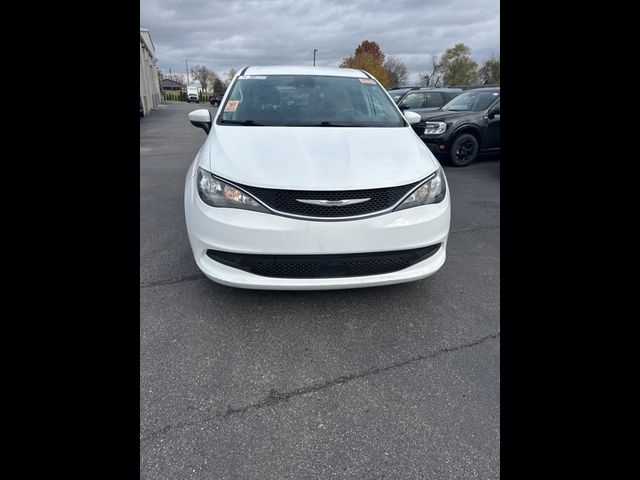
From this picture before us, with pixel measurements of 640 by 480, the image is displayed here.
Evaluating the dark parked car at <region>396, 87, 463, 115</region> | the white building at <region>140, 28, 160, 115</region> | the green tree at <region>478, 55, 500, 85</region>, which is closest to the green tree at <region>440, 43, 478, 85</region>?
the green tree at <region>478, 55, 500, 85</region>

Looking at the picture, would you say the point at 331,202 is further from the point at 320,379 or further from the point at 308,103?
the point at 308,103

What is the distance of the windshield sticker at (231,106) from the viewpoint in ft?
10.3

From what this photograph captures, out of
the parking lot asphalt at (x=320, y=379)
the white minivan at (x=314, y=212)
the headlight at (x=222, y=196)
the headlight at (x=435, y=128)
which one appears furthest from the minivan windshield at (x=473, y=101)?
the headlight at (x=222, y=196)

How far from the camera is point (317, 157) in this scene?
2.28m

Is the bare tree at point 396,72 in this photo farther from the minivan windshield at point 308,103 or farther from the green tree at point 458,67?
the minivan windshield at point 308,103

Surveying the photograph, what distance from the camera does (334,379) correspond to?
187 cm

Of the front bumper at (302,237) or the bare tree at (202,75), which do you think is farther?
the bare tree at (202,75)

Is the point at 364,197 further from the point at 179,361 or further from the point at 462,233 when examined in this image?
the point at 462,233

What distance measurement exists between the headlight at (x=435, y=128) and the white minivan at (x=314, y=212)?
5074 millimetres

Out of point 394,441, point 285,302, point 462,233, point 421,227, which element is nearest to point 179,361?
point 285,302

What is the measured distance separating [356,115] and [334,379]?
229 centimetres

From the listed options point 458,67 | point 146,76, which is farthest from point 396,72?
point 146,76

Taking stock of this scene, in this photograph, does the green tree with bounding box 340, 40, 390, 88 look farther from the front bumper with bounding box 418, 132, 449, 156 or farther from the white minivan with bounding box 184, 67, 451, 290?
the white minivan with bounding box 184, 67, 451, 290

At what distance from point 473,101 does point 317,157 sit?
703 centimetres
